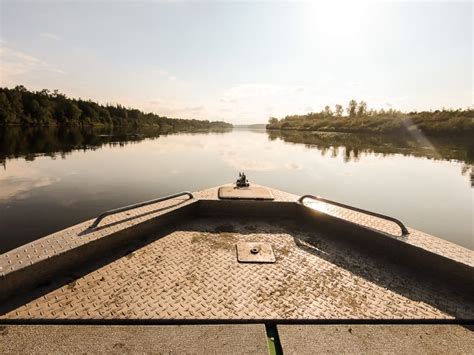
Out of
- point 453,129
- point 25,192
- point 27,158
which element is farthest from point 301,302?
point 453,129

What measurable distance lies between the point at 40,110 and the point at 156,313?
327 ft

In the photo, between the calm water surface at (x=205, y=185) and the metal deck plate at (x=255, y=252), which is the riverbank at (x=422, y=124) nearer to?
the calm water surface at (x=205, y=185)

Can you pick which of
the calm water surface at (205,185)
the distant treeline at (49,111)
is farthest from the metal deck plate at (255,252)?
the distant treeline at (49,111)

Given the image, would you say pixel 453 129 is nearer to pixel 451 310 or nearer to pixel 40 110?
pixel 451 310

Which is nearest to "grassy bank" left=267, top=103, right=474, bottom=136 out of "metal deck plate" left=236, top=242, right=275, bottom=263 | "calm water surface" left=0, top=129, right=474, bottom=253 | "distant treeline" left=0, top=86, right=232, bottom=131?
"calm water surface" left=0, top=129, right=474, bottom=253

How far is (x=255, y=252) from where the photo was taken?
651 cm

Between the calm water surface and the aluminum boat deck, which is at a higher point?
the aluminum boat deck

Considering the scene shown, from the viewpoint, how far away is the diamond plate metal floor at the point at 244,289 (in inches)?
171

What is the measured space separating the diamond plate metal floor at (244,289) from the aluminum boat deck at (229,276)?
0.08 ft

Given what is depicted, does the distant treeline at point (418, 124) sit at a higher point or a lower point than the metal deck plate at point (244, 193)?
higher

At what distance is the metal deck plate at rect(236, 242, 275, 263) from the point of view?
6.18 meters

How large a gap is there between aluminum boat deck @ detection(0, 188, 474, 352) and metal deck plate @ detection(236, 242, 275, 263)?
15 centimetres

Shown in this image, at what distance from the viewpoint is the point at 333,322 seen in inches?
167

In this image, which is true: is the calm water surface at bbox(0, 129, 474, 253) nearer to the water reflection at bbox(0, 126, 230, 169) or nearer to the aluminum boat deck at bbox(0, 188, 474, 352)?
the water reflection at bbox(0, 126, 230, 169)
